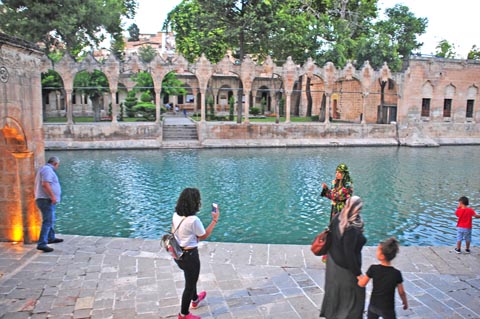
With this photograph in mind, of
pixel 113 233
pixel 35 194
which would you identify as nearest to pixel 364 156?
pixel 113 233

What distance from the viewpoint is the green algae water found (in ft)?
30.8

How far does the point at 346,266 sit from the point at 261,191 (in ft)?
30.4

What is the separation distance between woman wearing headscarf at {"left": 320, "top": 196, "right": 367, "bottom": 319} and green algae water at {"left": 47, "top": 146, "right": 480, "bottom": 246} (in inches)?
188

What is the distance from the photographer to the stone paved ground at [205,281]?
4938mm

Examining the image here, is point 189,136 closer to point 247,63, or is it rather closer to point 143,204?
point 247,63

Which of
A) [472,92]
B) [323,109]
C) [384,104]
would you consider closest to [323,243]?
[323,109]

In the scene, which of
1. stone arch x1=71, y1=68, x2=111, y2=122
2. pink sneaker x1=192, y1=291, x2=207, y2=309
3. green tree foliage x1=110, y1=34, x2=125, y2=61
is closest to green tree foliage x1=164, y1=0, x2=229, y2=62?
green tree foliage x1=110, y1=34, x2=125, y2=61

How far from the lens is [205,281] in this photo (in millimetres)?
5766

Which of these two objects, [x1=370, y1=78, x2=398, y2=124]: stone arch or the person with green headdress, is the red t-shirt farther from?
[x1=370, y1=78, x2=398, y2=124]: stone arch

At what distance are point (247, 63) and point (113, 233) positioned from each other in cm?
1914

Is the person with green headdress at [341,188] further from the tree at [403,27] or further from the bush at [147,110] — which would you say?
the tree at [403,27]

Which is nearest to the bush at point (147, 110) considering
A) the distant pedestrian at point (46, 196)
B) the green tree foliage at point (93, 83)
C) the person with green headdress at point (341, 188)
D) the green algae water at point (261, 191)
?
the green tree foliage at point (93, 83)

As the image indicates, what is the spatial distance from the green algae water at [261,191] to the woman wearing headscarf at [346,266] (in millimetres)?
4786

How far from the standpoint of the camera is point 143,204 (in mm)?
11242
